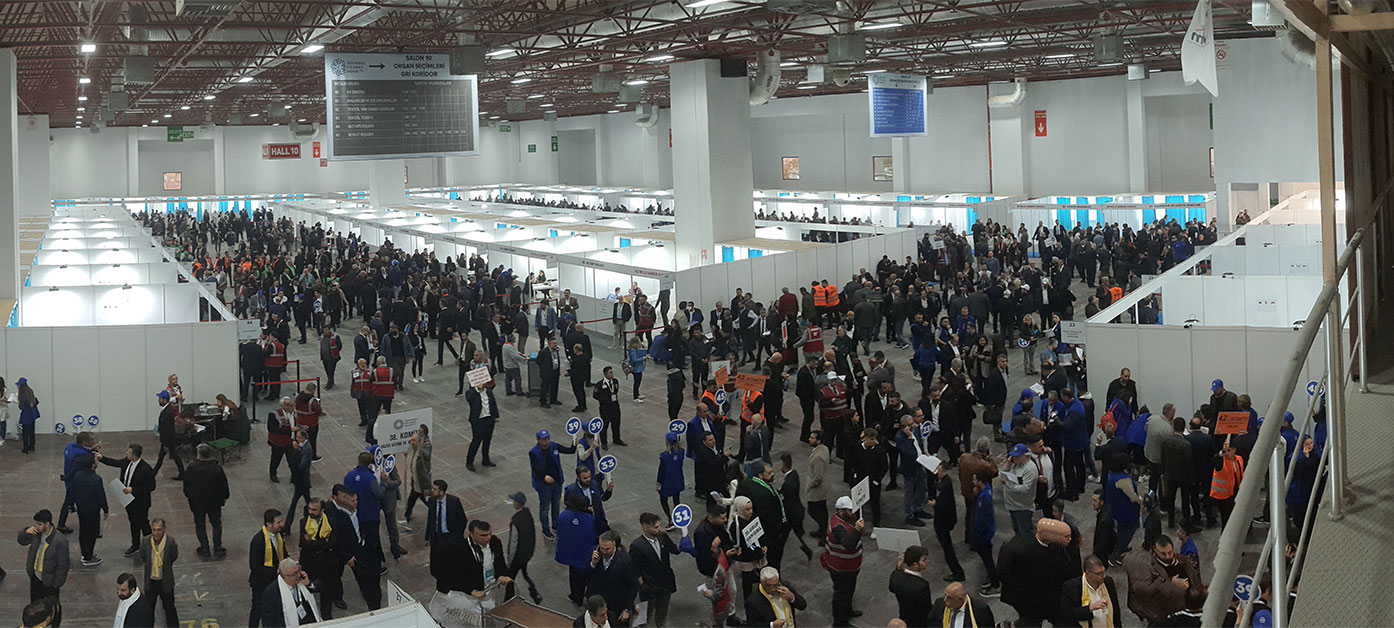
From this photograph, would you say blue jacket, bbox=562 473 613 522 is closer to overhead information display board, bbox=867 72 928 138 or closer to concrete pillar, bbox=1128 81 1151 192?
overhead information display board, bbox=867 72 928 138

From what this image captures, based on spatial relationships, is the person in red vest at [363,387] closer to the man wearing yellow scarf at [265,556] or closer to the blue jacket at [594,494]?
the blue jacket at [594,494]

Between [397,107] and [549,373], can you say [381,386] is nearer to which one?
[549,373]

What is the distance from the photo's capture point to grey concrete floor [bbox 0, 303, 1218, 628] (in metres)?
10.2

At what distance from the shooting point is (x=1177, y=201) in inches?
1399

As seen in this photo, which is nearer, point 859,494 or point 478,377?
point 859,494

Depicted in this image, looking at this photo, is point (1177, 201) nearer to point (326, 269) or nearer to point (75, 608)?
point (326, 269)

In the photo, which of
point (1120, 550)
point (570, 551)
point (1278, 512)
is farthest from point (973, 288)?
point (1278, 512)

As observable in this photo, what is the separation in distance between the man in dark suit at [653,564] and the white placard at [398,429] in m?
3.80

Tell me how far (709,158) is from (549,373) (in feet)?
38.5

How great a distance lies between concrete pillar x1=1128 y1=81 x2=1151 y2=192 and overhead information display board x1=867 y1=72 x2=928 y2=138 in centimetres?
1631

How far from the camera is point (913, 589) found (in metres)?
7.85

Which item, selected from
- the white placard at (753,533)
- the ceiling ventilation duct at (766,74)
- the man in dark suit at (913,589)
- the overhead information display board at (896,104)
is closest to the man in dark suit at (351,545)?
the white placard at (753,533)

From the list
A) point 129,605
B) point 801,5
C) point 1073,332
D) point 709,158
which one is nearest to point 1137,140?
point 709,158

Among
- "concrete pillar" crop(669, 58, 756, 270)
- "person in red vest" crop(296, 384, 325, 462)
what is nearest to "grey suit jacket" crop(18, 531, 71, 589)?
"person in red vest" crop(296, 384, 325, 462)
